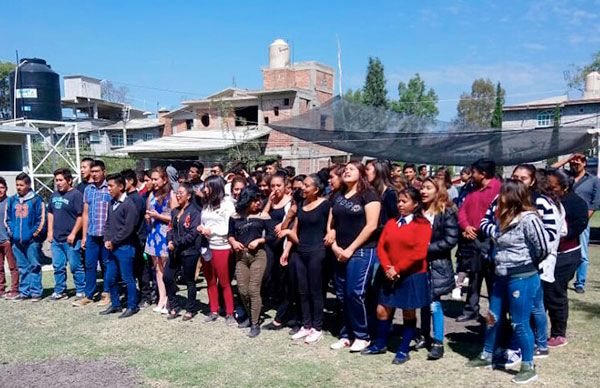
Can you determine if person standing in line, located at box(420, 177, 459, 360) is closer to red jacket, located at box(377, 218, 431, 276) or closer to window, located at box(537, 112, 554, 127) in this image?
red jacket, located at box(377, 218, 431, 276)

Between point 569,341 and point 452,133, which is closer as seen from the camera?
point 569,341

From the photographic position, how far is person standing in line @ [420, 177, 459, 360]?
4.46 meters

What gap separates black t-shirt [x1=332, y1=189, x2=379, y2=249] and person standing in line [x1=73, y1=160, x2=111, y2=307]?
3.29 metres

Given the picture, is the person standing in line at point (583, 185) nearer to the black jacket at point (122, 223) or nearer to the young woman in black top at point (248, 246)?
the young woman in black top at point (248, 246)

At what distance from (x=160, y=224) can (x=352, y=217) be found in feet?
8.80

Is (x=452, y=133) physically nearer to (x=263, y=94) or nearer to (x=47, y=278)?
(x=47, y=278)

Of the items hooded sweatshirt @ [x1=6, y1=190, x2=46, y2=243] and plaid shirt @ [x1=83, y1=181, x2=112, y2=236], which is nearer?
plaid shirt @ [x1=83, y1=181, x2=112, y2=236]

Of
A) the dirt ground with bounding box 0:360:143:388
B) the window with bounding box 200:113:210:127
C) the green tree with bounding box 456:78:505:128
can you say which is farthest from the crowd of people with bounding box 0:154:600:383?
the green tree with bounding box 456:78:505:128

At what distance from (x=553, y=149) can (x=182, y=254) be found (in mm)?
5936

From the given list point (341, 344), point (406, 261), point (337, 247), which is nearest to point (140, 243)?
point (337, 247)

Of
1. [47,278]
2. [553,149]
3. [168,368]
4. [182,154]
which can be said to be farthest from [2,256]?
[182,154]

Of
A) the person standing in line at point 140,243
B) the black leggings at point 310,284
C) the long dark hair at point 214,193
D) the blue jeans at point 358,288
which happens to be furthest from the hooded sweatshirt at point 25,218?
the blue jeans at point 358,288

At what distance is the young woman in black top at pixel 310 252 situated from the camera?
5008mm

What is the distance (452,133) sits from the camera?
8.03 meters
